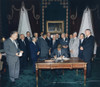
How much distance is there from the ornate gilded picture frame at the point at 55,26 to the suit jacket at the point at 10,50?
4.86m

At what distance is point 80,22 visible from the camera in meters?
9.33

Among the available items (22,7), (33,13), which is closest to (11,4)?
(22,7)

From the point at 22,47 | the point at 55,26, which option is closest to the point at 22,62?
the point at 22,47

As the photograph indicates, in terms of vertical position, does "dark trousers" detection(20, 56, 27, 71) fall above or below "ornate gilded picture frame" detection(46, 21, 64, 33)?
below

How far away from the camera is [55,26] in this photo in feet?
30.9

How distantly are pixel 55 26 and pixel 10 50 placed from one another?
5118mm

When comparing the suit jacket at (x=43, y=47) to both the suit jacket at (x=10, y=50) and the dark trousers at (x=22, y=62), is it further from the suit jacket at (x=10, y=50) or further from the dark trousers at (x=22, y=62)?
the suit jacket at (x=10, y=50)

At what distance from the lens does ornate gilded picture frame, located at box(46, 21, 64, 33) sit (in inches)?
370

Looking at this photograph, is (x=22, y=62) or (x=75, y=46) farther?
(x=22, y=62)

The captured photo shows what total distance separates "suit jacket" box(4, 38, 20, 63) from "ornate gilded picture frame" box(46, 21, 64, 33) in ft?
16.0

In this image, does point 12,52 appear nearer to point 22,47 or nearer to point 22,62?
point 22,47

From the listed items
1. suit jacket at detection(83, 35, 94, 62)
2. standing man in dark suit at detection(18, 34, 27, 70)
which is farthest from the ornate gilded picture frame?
suit jacket at detection(83, 35, 94, 62)

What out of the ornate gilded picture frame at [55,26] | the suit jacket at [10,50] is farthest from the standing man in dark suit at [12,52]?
the ornate gilded picture frame at [55,26]

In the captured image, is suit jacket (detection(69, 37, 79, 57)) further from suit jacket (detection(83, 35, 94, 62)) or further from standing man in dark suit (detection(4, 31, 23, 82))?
standing man in dark suit (detection(4, 31, 23, 82))
